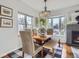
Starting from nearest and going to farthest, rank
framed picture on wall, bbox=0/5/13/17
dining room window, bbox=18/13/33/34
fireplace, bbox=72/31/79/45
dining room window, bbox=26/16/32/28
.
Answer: framed picture on wall, bbox=0/5/13/17
dining room window, bbox=18/13/33/34
fireplace, bbox=72/31/79/45
dining room window, bbox=26/16/32/28

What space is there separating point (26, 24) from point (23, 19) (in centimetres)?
39

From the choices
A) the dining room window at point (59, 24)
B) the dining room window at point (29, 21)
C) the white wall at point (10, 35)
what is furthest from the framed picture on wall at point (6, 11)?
the dining room window at point (59, 24)

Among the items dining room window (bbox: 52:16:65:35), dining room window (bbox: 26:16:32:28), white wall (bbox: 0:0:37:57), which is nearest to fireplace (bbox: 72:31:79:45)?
dining room window (bbox: 52:16:65:35)

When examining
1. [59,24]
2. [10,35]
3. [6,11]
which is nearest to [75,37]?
[59,24]

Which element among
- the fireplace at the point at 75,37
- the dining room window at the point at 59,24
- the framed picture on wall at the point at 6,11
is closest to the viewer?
the framed picture on wall at the point at 6,11

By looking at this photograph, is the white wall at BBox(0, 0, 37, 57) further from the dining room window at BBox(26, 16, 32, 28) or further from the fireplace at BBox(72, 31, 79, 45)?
the fireplace at BBox(72, 31, 79, 45)

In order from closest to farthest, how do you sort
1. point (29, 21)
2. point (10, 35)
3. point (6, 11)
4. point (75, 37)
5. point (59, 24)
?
point (6, 11)
point (10, 35)
point (75, 37)
point (29, 21)
point (59, 24)

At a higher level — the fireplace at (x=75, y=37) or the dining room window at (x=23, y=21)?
the dining room window at (x=23, y=21)

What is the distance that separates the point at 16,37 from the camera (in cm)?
360

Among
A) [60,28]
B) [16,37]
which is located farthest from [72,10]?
[16,37]

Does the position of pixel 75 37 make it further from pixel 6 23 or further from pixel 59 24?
pixel 6 23

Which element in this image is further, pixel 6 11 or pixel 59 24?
pixel 59 24

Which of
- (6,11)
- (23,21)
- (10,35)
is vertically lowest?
(10,35)

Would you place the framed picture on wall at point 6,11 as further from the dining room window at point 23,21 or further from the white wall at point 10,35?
the dining room window at point 23,21
